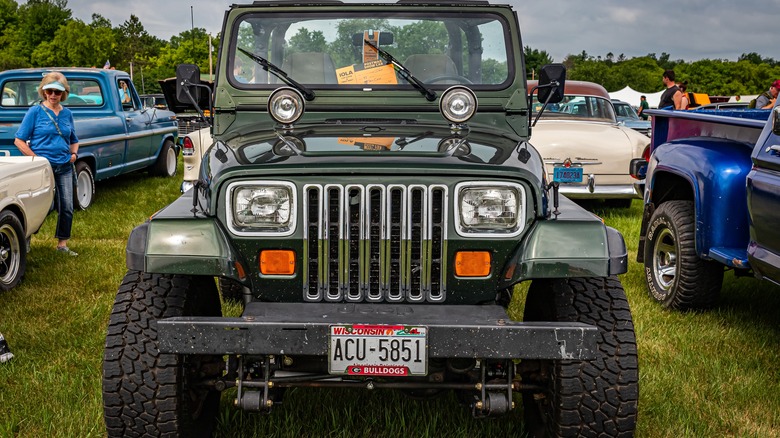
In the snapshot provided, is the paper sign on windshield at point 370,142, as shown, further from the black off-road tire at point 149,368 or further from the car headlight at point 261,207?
the black off-road tire at point 149,368

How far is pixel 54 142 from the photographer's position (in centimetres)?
729

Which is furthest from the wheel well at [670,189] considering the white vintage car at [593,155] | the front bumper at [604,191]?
the front bumper at [604,191]

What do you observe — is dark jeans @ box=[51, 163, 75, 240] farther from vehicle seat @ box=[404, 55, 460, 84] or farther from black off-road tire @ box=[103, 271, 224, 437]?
black off-road tire @ box=[103, 271, 224, 437]

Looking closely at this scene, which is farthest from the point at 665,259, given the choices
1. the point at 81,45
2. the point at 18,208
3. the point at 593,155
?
the point at 81,45

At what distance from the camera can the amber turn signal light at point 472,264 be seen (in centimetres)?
289

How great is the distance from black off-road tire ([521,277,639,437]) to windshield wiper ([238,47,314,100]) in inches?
63.7

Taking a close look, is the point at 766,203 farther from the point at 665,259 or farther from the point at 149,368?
the point at 149,368

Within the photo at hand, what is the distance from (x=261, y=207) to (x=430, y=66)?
167 centimetres

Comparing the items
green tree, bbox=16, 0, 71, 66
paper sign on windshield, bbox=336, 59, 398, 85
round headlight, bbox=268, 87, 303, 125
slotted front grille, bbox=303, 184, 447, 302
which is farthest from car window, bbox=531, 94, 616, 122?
green tree, bbox=16, 0, 71, 66

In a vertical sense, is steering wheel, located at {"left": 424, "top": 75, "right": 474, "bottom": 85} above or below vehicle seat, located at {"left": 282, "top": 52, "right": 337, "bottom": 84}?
below

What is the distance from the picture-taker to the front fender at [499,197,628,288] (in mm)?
2818

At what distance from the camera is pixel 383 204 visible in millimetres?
2840

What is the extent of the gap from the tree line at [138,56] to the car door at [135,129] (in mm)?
31262

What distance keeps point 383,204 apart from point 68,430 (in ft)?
5.65
